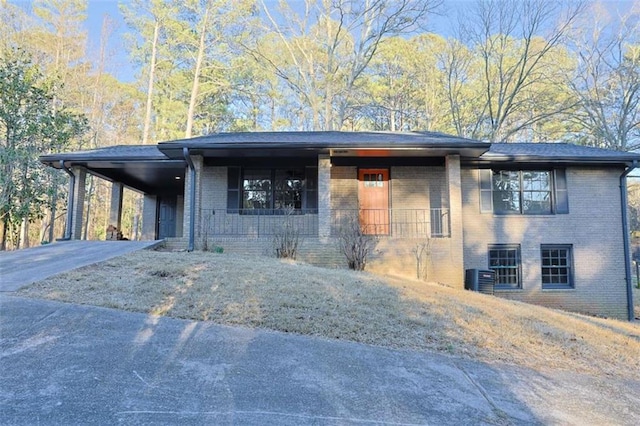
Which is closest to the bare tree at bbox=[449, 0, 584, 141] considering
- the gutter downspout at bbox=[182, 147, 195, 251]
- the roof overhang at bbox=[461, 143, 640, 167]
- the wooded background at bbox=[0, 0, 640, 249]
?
the wooded background at bbox=[0, 0, 640, 249]

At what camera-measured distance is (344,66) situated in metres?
22.6

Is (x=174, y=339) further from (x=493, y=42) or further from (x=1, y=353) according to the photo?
(x=493, y=42)

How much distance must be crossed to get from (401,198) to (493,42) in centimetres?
1381

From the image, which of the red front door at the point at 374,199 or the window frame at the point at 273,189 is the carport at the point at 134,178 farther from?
the red front door at the point at 374,199

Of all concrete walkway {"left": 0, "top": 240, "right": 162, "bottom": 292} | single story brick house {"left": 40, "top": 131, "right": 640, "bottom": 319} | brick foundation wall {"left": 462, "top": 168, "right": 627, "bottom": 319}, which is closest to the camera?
concrete walkway {"left": 0, "top": 240, "right": 162, "bottom": 292}

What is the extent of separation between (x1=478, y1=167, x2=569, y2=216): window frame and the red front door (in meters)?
2.75

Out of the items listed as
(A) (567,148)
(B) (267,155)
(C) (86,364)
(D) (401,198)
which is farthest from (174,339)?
(A) (567,148)

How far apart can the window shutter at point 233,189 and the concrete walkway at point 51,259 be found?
2.30m

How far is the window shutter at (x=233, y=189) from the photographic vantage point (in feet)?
39.3

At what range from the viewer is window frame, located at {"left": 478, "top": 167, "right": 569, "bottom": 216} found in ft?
38.0

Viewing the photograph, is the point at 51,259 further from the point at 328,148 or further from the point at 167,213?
the point at 167,213

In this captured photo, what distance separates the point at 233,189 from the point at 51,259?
5.15 m

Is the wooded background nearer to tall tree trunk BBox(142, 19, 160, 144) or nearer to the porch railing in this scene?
tall tree trunk BBox(142, 19, 160, 144)

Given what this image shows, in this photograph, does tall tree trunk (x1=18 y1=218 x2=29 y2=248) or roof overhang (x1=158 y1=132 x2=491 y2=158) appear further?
tall tree trunk (x1=18 y1=218 x2=29 y2=248)
